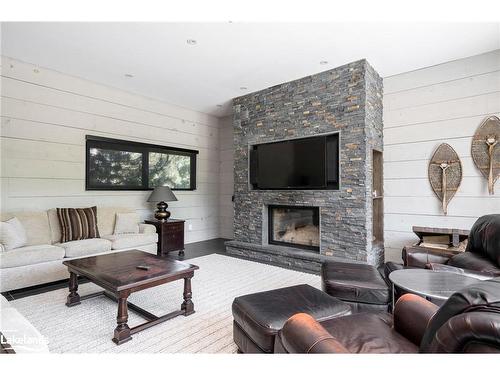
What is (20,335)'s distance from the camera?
1345 mm

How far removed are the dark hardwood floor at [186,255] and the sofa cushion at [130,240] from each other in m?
0.58

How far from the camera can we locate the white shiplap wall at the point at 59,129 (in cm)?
367

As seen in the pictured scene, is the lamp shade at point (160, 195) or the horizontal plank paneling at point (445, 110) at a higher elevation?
the horizontal plank paneling at point (445, 110)

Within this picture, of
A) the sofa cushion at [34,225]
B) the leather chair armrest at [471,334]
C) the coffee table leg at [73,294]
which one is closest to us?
the leather chair armrest at [471,334]

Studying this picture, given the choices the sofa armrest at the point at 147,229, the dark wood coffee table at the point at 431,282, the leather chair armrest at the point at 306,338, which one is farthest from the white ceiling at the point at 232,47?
the leather chair armrest at the point at 306,338

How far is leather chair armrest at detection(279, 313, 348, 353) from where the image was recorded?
109 cm

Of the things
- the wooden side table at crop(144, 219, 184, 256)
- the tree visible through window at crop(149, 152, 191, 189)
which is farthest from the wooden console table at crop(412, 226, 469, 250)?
the tree visible through window at crop(149, 152, 191, 189)

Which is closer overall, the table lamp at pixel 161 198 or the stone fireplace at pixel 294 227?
the stone fireplace at pixel 294 227

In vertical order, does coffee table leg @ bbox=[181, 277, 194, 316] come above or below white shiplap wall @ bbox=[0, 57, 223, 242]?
below

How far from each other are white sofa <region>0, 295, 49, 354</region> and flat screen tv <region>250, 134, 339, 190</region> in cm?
355

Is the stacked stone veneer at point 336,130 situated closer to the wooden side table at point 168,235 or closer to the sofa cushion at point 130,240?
the wooden side table at point 168,235

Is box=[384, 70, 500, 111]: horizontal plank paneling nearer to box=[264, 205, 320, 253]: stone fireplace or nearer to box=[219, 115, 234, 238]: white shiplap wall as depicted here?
box=[264, 205, 320, 253]: stone fireplace

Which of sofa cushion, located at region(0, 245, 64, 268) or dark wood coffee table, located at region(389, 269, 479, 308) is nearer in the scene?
dark wood coffee table, located at region(389, 269, 479, 308)

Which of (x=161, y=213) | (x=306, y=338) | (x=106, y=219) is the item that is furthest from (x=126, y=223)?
(x=306, y=338)
